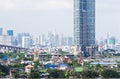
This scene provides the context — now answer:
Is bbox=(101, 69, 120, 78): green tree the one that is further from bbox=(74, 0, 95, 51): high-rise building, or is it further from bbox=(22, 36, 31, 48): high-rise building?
bbox=(22, 36, 31, 48): high-rise building

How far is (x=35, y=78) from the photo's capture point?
25.2 meters

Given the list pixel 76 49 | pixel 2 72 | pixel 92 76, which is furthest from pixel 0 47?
pixel 92 76

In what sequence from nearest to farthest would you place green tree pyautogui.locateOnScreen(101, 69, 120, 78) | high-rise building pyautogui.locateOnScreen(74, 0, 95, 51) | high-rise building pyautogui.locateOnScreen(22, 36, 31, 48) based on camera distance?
green tree pyautogui.locateOnScreen(101, 69, 120, 78) → high-rise building pyautogui.locateOnScreen(74, 0, 95, 51) → high-rise building pyautogui.locateOnScreen(22, 36, 31, 48)

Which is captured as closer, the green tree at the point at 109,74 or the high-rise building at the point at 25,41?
the green tree at the point at 109,74

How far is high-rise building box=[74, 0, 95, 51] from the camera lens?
161ft

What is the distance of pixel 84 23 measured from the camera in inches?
1949

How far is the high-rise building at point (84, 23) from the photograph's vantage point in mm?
49156

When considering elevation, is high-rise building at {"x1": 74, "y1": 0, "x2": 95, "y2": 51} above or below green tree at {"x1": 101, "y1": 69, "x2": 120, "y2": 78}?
above

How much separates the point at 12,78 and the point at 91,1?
25866mm

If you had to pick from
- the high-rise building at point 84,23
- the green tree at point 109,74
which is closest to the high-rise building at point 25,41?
the high-rise building at point 84,23

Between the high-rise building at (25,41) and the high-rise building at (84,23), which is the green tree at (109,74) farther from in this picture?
the high-rise building at (25,41)

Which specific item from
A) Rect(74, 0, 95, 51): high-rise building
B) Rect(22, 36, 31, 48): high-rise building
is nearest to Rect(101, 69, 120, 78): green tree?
Rect(74, 0, 95, 51): high-rise building

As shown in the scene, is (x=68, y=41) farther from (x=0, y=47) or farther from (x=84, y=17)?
(x=84, y=17)

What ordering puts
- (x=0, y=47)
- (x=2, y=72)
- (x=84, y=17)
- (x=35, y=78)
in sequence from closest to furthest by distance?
(x=35, y=78), (x=2, y=72), (x=84, y=17), (x=0, y=47)
